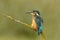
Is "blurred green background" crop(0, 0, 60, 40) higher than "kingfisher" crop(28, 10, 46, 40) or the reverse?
higher

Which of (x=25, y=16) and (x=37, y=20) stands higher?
(x=25, y=16)

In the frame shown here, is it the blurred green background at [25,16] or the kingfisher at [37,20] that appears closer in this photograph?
the kingfisher at [37,20]

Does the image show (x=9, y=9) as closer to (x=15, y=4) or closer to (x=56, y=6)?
(x=15, y=4)

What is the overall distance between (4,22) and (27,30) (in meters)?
0.49

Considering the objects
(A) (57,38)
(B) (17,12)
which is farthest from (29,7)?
(A) (57,38)

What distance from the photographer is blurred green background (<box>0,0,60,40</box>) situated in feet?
24.2

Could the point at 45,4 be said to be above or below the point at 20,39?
above

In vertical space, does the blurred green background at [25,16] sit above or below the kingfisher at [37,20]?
above

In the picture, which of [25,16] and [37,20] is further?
[25,16]

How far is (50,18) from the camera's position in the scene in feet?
24.9

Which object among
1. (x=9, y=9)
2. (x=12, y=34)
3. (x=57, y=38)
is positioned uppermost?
(x=9, y=9)

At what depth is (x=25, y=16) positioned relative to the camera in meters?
7.51

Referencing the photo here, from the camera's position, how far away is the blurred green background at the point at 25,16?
290 inches

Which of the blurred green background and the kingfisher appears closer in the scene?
the kingfisher
